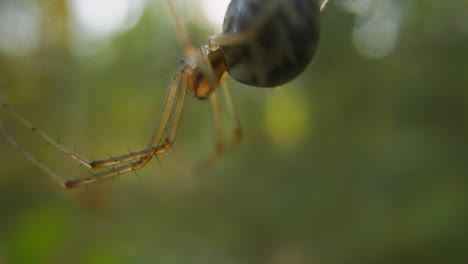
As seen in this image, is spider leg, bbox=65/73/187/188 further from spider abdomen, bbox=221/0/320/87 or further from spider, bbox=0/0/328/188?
spider abdomen, bbox=221/0/320/87

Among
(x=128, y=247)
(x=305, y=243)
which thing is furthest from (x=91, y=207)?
(x=305, y=243)

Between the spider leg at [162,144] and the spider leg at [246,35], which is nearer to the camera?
the spider leg at [246,35]

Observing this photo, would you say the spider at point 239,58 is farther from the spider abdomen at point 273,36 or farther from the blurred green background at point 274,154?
the blurred green background at point 274,154

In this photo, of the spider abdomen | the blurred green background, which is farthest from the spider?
the blurred green background

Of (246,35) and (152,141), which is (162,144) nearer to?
(152,141)

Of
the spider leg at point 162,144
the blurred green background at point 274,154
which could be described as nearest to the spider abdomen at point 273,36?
the spider leg at point 162,144
